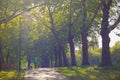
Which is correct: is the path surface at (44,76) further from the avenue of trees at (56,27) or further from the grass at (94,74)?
the avenue of trees at (56,27)

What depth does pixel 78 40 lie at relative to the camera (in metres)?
62.6

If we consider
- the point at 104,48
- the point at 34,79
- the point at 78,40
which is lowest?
the point at 34,79

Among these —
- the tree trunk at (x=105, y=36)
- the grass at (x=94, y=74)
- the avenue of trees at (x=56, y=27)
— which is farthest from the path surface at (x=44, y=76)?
the tree trunk at (x=105, y=36)

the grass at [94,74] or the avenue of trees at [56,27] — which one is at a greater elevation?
the avenue of trees at [56,27]

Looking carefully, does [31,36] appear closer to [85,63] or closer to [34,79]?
[85,63]

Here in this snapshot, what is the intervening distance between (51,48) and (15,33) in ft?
44.3

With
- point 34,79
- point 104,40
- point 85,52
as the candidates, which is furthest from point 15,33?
point 34,79

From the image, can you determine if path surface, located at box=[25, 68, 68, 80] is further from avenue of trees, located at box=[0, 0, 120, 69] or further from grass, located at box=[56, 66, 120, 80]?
avenue of trees, located at box=[0, 0, 120, 69]

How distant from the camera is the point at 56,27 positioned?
178ft

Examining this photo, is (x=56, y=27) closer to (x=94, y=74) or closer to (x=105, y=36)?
(x=105, y=36)

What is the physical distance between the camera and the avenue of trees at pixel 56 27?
2783 centimetres

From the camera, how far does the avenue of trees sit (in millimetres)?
27825

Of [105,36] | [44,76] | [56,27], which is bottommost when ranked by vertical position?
[44,76]

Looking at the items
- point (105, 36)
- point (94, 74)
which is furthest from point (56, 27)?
point (94, 74)
